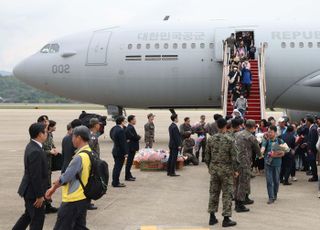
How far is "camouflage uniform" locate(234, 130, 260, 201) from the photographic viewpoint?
1027 cm

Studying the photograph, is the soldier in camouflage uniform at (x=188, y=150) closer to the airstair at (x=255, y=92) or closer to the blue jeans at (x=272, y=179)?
the airstair at (x=255, y=92)

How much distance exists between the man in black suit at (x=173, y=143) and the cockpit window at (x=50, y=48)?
11.0 meters

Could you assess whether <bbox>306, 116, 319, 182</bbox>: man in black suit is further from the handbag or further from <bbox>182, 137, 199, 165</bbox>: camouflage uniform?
the handbag

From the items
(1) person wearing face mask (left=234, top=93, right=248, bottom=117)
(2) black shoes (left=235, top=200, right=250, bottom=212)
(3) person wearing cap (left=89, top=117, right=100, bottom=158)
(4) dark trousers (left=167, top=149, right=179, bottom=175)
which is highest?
(1) person wearing face mask (left=234, top=93, right=248, bottom=117)

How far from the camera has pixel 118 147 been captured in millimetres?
12703

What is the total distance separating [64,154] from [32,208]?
2.75m

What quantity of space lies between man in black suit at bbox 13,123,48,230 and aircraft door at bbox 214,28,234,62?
15.1m

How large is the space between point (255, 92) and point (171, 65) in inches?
166

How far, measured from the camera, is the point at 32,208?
729 cm

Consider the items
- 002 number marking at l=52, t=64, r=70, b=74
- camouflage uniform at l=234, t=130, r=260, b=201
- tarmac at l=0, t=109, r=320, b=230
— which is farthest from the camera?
002 number marking at l=52, t=64, r=70, b=74

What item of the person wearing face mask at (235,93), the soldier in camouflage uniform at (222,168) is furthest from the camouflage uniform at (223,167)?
the person wearing face mask at (235,93)

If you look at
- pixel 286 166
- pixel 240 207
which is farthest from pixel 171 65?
pixel 240 207

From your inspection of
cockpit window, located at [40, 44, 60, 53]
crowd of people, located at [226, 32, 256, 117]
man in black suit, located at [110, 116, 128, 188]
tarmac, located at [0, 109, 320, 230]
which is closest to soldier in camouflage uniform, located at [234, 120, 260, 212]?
tarmac, located at [0, 109, 320, 230]

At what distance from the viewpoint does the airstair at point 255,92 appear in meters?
18.7
